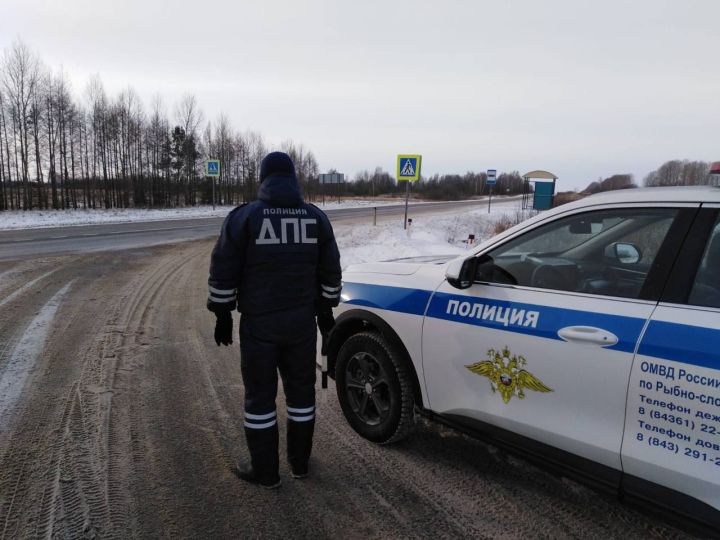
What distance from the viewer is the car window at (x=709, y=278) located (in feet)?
6.81

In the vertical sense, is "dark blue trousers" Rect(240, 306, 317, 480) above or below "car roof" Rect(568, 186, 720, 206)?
below

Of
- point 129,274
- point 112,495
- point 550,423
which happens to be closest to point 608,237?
point 550,423

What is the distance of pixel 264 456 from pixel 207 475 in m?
0.42

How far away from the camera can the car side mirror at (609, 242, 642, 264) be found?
2.63 m

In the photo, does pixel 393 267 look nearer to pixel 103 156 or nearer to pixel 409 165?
pixel 409 165

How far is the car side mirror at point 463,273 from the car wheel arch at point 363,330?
2.04 ft

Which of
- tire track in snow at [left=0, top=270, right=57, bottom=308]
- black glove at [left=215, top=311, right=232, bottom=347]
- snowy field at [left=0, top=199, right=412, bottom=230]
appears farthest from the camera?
snowy field at [left=0, top=199, right=412, bottom=230]

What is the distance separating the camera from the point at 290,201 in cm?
283

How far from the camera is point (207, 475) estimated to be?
3008 mm

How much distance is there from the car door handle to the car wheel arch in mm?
1095

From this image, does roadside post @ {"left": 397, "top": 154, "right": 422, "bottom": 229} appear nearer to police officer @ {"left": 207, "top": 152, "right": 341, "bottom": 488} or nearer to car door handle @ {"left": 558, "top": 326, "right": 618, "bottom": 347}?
police officer @ {"left": 207, "top": 152, "right": 341, "bottom": 488}

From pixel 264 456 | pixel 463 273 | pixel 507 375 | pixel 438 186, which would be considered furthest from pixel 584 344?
pixel 438 186

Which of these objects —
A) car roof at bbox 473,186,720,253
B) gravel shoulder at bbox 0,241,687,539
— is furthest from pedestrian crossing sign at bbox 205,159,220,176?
car roof at bbox 473,186,720,253

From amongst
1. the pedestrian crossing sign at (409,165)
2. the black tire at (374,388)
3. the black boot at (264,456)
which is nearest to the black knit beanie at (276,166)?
the black tire at (374,388)
